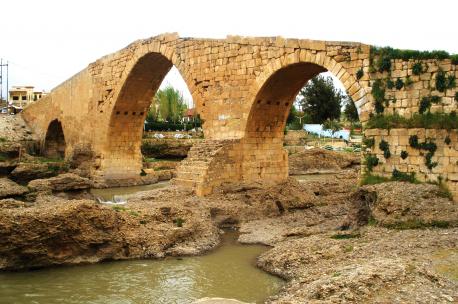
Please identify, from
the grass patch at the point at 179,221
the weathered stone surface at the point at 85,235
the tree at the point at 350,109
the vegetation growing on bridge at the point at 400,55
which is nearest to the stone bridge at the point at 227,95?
the vegetation growing on bridge at the point at 400,55

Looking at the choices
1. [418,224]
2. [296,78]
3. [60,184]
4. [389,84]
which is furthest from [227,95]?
[418,224]

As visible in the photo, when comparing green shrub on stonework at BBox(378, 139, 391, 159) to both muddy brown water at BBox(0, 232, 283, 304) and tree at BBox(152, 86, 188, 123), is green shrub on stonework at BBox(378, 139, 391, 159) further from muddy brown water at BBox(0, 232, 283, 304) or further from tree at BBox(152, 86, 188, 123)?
tree at BBox(152, 86, 188, 123)

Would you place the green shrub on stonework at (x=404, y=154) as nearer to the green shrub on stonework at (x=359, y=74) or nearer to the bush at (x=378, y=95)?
the bush at (x=378, y=95)

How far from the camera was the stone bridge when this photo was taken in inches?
457

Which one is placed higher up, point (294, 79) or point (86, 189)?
point (294, 79)

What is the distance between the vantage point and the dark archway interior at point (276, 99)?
541 inches

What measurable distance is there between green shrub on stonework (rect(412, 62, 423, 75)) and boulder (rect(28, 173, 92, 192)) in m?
9.25

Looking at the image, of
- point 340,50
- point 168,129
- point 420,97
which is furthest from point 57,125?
point 420,97

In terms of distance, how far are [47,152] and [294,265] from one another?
80.3 ft

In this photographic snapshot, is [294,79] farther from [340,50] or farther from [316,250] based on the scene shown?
[316,250]

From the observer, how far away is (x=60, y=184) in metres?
13.7

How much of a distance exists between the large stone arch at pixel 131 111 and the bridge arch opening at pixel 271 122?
5.80 metres

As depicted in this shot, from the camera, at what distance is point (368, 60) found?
11.4 m

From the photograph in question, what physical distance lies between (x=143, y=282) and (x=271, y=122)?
27.0 ft
